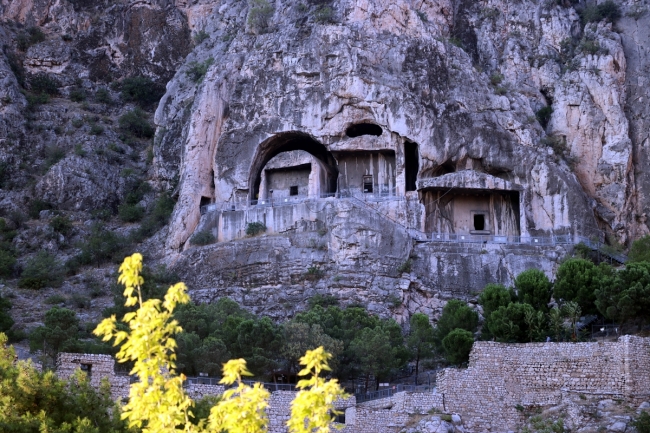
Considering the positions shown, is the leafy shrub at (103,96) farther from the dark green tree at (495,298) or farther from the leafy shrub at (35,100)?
the dark green tree at (495,298)

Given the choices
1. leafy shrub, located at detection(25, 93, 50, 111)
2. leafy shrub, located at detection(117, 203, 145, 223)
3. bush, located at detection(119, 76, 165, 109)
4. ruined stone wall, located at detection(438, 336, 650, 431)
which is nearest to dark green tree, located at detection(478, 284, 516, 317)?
ruined stone wall, located at detection(438, 336, 650, 431)

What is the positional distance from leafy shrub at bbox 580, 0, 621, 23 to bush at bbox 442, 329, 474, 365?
93.7 ft

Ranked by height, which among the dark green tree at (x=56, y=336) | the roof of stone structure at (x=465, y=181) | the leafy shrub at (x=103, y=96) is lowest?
the dark green tree at (x=56, y=336)

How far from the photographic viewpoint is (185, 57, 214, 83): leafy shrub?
207 feet

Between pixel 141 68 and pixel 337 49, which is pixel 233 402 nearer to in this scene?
pixel 337 49

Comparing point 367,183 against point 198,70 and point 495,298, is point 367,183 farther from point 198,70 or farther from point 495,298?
point 495,298

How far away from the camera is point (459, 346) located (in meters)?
39.6

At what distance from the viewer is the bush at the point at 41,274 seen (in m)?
53.0

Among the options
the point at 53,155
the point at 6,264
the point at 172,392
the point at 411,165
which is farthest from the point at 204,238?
the point at 172,392

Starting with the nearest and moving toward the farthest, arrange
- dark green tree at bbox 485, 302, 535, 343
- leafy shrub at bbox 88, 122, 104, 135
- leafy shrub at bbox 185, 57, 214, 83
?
dark green tree at bbox 485, 302, 535, 343 < leafy shrub at bbox 185, 57, 214, 83 < leafy shrub at bbox 88, 122, 104, 135

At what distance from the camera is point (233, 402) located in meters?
15.3

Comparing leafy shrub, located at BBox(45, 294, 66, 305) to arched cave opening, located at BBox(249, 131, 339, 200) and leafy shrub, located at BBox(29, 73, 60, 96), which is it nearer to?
arched cave opening, located at BBox(249, 131, 339, 200)

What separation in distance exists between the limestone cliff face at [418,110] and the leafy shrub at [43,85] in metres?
14.8

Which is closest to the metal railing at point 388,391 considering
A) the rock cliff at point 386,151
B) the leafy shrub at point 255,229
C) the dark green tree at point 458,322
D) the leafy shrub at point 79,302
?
the dark green tree at point 458,322
